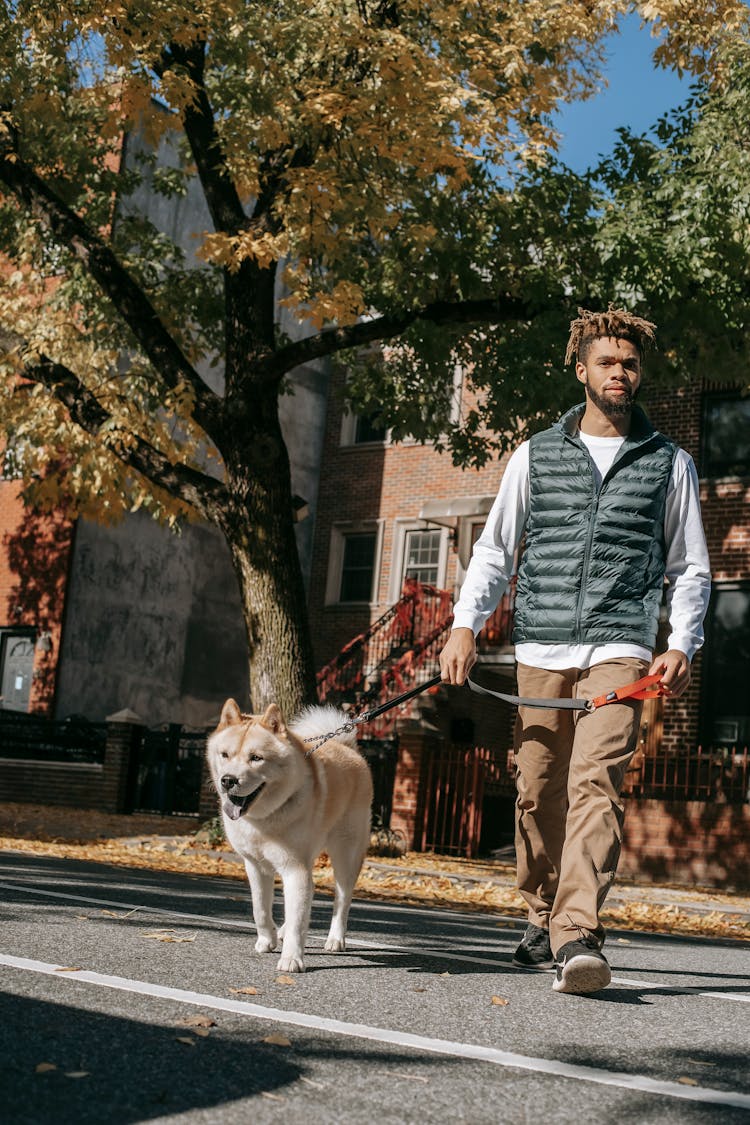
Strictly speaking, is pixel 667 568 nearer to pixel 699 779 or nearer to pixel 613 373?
pixel 613 373

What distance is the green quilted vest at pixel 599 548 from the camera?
5.11m

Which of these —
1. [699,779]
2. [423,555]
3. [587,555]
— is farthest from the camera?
[423,555]

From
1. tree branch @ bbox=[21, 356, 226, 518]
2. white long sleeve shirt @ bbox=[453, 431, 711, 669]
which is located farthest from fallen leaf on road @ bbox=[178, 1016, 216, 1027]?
tree branch @ bbox=[21, 356, 226, 518]

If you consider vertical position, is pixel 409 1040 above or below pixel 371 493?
below

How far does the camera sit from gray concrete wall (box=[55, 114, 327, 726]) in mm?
24875

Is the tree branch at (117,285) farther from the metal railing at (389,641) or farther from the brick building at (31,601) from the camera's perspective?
the brick building at (31,601)

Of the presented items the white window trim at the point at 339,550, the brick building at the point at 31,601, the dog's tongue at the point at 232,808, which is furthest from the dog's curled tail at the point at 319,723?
the white window trim at the point at 339,550

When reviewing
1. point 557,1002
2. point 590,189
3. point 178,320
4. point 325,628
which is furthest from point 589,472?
point 325,628

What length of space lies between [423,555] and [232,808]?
21.4m

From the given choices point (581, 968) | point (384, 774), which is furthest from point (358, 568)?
point (581, 968)

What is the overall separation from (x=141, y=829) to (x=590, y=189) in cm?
966

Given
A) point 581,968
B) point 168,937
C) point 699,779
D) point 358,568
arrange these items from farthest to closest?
1. point 358,568
2. point 699,779
3. point 168,937
4. point 581,968

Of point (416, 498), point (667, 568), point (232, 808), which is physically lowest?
point (232, 808)

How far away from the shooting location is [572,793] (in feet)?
16.4
